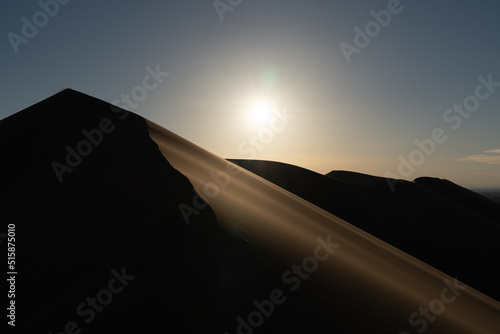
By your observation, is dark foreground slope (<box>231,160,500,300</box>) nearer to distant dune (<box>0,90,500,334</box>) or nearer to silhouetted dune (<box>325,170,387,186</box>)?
distant dune (<box>0,90,500,334</box>)

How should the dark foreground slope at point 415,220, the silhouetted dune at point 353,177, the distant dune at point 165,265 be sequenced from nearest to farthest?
the distant dune at point 165,265 → the dark foreground slope at point 415,220 → the silhouetted dune at point 353,177

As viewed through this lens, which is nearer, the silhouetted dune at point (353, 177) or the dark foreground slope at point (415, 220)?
the dark foreground slope at point (415, 220)

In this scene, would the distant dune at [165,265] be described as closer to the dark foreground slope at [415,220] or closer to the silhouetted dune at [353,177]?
the dark foreground slope at [415,220]

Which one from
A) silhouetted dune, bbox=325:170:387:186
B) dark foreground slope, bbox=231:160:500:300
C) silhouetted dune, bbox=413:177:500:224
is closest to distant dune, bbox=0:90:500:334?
dark foreground slope, bbox=231:160:500:300

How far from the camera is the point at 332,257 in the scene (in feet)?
14.4

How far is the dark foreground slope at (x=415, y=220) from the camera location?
560 inches

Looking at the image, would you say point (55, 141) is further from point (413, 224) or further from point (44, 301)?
point (413, 224)

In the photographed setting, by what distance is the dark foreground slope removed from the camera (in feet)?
46.7

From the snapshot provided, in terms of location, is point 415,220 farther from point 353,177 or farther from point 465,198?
point 353,177

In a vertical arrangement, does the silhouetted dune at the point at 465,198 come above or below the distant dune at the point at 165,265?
below

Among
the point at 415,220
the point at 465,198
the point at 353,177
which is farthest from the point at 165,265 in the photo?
the point at 353,177

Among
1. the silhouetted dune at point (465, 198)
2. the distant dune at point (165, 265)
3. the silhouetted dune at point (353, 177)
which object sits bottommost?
the silhouetted dune at point (465, 198)

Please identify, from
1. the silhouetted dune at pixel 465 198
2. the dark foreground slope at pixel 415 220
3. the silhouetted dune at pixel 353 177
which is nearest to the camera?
the dark foreground slope at pixel 415 220

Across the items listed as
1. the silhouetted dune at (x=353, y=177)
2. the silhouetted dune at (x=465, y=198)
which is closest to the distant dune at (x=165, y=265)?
the silhouetted dune at (x=465, y=198)
